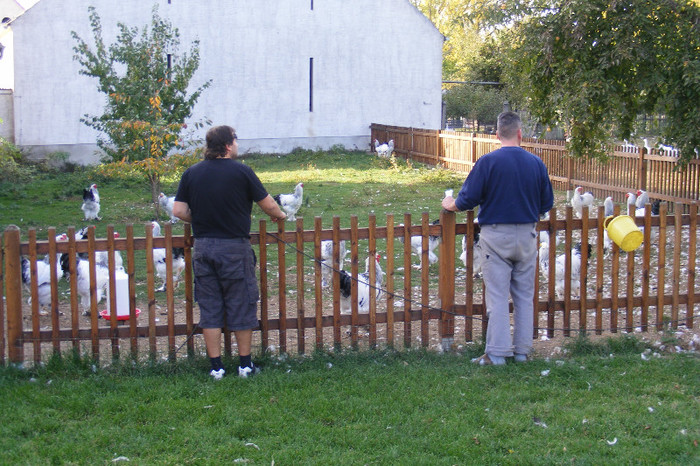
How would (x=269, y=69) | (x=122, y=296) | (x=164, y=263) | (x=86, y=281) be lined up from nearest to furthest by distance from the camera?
(x=122, y=296), (x=86, y=281), (x=164, y=263), (x=269, y=69)

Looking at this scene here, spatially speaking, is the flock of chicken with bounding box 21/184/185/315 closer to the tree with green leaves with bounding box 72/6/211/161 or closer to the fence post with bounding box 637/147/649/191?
the tree with green leaves with bounding box 72/6/211/161

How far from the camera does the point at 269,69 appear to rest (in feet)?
98.6

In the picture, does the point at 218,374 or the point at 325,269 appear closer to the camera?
the point at 218,374

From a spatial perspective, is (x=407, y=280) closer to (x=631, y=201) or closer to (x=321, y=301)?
(x=321, y=301)

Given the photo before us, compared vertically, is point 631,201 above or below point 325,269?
above

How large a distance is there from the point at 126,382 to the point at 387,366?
81.3 inches

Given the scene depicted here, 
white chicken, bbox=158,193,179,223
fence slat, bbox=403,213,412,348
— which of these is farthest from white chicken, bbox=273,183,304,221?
fence slat, bbox=403,213,412,348

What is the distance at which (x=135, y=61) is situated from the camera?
588 inches

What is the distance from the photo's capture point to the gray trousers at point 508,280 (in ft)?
19.1

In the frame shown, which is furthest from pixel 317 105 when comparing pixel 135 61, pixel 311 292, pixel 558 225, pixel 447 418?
pixel 447 418

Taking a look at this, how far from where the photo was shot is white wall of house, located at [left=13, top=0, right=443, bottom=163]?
26484mm

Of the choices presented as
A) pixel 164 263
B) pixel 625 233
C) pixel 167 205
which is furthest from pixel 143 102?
pixel 625 233

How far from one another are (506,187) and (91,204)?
10.9m

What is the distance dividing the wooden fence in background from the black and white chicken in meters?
9.10
